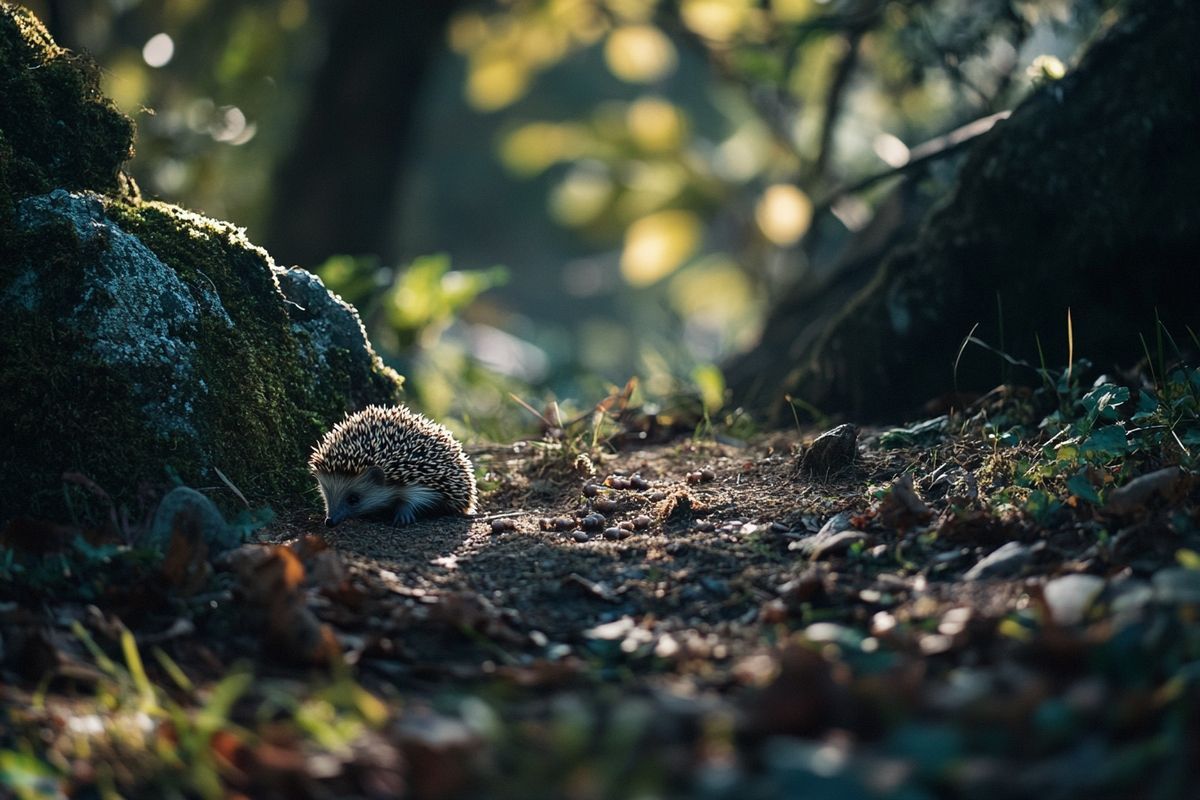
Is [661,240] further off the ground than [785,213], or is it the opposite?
[661,240]

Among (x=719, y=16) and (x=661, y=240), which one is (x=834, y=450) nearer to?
(x=719, y=16)

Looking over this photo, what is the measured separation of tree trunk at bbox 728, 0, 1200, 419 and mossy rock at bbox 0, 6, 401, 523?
9.21 ft

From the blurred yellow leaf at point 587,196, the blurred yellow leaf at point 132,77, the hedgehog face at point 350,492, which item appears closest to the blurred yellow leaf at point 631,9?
the blurred yellow leaf at point 587,196

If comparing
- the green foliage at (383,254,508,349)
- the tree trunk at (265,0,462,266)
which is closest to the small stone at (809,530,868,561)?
the green foliage at (383,254,508,349)

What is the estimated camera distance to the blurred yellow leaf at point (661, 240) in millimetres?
12633

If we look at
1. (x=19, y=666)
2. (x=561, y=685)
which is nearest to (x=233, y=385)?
(x=19, y=666)

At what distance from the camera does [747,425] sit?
5.78 m

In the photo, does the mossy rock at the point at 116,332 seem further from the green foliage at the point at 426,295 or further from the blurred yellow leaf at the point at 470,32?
the blurred yellow leaf at the point at 470,32

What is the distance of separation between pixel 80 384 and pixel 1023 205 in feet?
13.1

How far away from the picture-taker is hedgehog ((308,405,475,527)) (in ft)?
13.7

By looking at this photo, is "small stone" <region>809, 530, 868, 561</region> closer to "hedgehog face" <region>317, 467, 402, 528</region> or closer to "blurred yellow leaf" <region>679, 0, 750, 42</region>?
"hedgehog face" <region>317, 467, 402, 528</region>

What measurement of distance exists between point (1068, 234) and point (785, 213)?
5.84 metres

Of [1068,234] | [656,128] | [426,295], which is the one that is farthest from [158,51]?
[1068,234]

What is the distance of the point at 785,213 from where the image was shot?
10.7 metres
